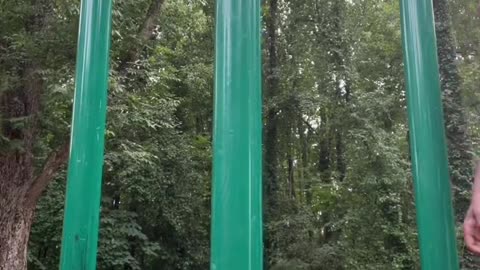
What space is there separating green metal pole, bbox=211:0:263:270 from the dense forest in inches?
159

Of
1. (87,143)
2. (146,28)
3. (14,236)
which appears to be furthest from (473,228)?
(146,28)

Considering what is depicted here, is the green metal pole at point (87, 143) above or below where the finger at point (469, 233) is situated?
above

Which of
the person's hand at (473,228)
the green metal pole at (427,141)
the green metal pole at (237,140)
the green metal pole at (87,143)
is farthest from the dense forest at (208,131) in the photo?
the person's hand at (473,228)

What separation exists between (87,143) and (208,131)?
334 inches

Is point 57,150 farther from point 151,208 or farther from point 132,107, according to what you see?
point 151,208

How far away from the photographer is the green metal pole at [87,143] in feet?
11.7

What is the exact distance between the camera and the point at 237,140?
2678mm

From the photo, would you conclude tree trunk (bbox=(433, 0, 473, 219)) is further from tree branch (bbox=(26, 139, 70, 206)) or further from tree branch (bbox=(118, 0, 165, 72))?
tree branch (bbox=(26, 139, 70, 206))

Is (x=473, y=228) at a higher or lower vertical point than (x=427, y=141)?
lower

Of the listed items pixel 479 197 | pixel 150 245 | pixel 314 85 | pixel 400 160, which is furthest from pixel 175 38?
pixel 479 197

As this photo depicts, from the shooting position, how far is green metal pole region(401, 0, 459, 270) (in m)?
2.33

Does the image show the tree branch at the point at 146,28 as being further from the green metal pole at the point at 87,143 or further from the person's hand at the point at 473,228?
the person's hand at the point at 473,228

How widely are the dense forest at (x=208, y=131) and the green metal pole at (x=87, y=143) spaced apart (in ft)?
8.11

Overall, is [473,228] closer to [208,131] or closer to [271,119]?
[271,119]
